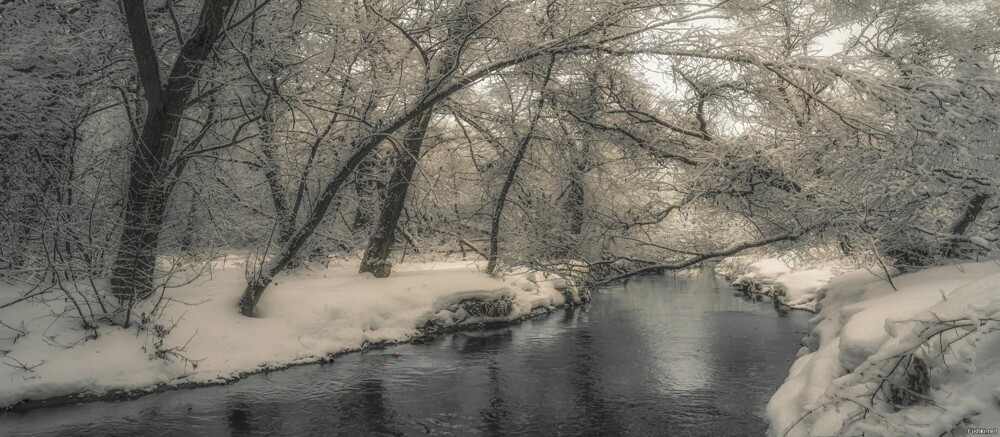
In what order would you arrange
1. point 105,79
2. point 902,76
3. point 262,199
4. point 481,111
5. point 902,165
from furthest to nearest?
1. point 262,199
2. point 481,111
3. point 105,79
4. point 902,76
5. point 902,165

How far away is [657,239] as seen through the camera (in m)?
12.5

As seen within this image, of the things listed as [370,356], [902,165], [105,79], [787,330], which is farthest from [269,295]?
[787,330]

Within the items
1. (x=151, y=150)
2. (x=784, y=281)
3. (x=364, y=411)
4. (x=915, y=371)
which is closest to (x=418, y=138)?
(x=151, y=150)

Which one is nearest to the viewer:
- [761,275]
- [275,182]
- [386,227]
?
[275,182]

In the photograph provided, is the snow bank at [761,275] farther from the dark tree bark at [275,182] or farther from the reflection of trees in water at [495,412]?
the dark tree bark at [275,182]

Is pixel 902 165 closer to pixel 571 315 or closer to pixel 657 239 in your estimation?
pixel 657 239

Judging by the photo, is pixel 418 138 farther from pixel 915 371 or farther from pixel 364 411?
pixel 915 371

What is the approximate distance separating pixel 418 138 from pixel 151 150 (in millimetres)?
4304

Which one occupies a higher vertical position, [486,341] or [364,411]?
[486,341]

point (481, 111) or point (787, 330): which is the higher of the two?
point (481, 111)

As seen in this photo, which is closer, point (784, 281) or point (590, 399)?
point (590, 399)

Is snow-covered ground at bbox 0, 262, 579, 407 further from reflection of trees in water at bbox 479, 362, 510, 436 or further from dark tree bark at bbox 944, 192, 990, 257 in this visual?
dark tree bark at bbox 944, 192, 990, 257

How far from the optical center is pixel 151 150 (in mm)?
10102

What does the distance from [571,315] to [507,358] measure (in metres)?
6.92
